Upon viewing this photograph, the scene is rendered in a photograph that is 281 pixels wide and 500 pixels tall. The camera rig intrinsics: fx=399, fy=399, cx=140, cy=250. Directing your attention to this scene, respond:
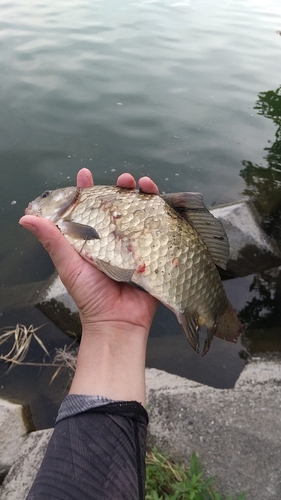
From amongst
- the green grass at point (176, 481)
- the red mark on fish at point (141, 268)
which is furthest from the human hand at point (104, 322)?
the green grass at point (176, 481)

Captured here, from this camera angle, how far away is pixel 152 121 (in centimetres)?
734

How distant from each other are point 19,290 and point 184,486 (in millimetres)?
2826

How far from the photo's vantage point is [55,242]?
2.14 m

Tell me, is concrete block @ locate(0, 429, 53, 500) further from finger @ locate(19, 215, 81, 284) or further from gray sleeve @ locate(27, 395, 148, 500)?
finger @ locate(19, 215, 81, 284)

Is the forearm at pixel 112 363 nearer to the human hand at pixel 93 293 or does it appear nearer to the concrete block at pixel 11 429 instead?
the human hand at pixel 93 293

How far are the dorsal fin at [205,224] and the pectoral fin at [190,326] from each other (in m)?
0.37

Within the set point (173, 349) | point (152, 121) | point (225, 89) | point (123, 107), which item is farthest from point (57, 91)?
point (173, 349)

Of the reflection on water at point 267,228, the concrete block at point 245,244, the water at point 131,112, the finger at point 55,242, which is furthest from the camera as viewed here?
the water at point 131,112

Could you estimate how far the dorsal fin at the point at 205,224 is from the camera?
94.0 inches

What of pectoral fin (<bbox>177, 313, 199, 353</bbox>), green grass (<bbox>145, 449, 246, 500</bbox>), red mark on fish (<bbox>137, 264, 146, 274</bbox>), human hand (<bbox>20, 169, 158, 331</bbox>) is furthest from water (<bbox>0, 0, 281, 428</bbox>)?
red mark on fish (<bbox>137, 264, 146, 274</bbox>)

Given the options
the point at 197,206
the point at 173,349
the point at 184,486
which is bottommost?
Result: the point at 173,349

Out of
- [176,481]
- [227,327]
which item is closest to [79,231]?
[227,327]

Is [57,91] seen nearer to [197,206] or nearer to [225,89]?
[225,89]

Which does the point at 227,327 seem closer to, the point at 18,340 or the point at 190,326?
the point at 190,326
